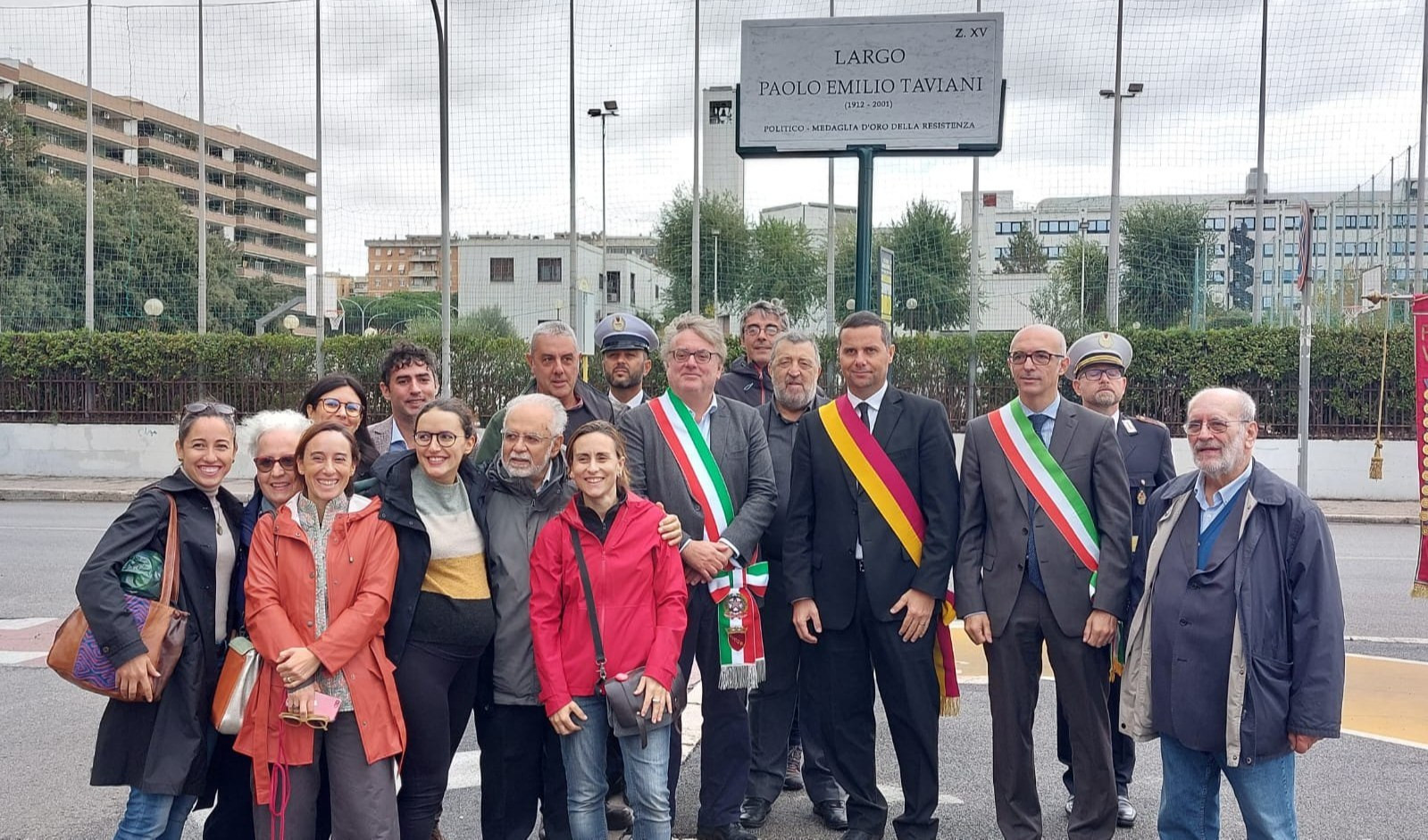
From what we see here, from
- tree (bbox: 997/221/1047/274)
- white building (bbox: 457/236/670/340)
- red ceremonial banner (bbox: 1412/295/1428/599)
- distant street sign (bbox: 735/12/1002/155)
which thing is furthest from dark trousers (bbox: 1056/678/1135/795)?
tree (bbox: 997/221/1047/274)

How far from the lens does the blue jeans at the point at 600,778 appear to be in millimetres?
3830

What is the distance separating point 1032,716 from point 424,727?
216cm

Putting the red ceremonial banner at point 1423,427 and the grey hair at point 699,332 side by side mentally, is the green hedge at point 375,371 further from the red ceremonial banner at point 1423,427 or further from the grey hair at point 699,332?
the grey hair at point 699,332

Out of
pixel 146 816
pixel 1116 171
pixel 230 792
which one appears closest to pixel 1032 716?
pixel 230 792

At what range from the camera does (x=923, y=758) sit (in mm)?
4301

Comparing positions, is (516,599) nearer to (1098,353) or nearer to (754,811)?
(754,811)

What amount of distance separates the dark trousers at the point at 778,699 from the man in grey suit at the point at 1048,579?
2.44 feet

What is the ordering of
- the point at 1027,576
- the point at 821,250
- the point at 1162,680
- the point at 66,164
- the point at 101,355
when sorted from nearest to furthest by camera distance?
1. the point at 1162,680
2. the point at 1027,576
3. the point at 101,355
4. the point at 821,250
5. the point at 66,164

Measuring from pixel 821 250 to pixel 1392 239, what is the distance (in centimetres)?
1451

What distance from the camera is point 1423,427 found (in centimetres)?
624

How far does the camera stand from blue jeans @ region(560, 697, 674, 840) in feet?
12.6

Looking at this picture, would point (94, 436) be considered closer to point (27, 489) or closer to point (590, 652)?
point (27, 489)

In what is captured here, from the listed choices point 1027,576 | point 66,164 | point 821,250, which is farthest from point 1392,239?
point 66,164

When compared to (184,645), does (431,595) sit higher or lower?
higher
